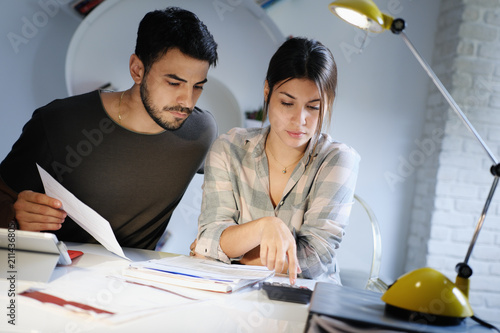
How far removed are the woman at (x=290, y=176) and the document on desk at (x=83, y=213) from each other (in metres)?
0.28

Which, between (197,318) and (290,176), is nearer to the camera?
(197,318)

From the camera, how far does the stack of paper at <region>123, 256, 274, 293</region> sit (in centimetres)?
91

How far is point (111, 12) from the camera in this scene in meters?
1.92

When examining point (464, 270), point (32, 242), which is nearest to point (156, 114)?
point (32, 242)

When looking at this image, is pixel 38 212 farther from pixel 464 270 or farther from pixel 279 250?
pixel 464 270

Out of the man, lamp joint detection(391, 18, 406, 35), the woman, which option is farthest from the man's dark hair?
lamp joint detection(391, 18, 406, 35)

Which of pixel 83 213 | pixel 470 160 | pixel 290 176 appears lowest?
pixel 83 213

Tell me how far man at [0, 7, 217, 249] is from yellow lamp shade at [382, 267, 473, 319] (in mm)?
888

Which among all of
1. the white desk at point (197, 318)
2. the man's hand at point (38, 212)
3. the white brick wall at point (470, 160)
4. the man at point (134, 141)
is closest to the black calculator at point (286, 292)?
the white desk at point (197, 318)

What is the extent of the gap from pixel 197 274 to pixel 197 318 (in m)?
0.22

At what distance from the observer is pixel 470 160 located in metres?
2.65

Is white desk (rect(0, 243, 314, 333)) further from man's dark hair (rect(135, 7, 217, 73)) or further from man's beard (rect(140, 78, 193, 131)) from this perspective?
man's dark hair (rect(135, 7, 217, 73))

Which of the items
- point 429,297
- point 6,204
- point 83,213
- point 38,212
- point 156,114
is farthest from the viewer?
point 156,114

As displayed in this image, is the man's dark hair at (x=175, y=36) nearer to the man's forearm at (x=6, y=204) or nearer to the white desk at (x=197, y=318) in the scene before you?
the man's forearm at (x=6, y=204)
